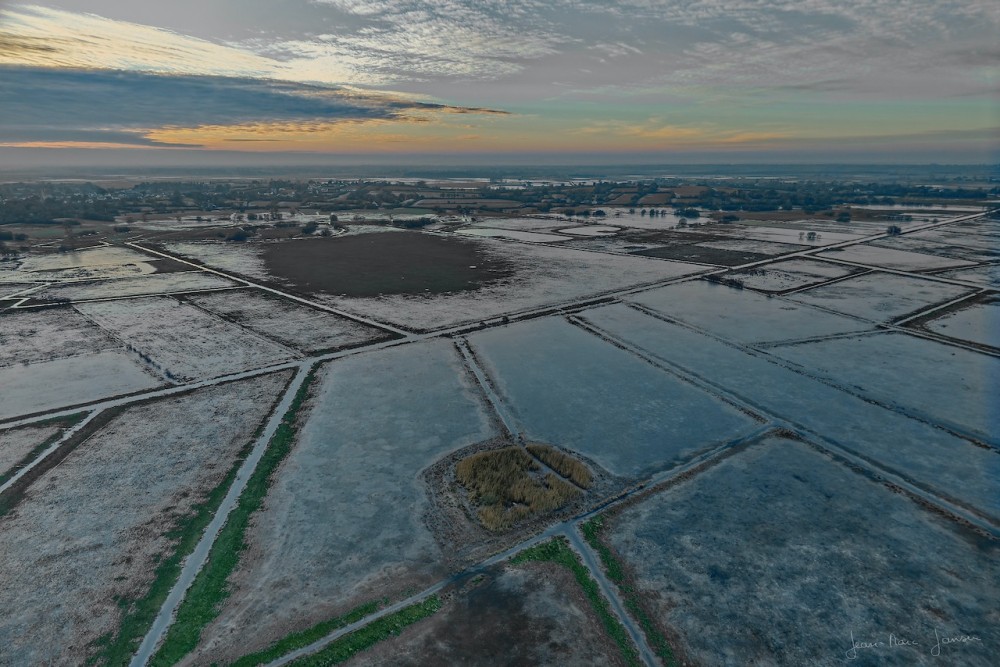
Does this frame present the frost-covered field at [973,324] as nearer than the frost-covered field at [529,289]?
Yes

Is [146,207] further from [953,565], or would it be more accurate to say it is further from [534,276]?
[953,565]

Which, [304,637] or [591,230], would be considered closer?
[304,637]

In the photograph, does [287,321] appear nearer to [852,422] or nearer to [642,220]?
[852,422]

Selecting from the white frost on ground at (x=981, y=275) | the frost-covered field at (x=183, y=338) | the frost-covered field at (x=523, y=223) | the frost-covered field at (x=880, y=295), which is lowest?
the frost-covered field at (x=183, y=338)

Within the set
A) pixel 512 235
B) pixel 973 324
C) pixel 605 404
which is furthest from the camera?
pixel 512 235

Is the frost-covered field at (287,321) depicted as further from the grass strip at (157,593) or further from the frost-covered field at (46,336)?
the grass strip at (157,593)

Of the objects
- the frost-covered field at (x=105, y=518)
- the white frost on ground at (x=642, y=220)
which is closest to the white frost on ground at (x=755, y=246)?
the white frost on ground at (x=642, y=220)

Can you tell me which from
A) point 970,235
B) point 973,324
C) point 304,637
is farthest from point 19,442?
point 970,235
